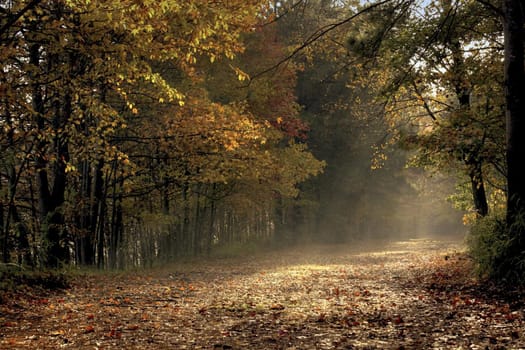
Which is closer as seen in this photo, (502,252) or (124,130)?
(502,252)

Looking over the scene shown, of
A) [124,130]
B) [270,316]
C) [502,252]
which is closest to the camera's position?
[270,316]

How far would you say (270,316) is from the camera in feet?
24.3

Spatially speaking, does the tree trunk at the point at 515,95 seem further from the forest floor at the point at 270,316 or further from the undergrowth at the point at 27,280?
the undergrowth at the point at 27,280

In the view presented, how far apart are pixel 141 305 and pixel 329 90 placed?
25632 mm

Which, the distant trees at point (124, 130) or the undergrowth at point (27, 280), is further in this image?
the distant trees at point (124, 130)

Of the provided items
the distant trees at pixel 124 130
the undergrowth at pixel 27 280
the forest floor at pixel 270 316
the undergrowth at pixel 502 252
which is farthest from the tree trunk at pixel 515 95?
the undergrowth at pixel 27 280

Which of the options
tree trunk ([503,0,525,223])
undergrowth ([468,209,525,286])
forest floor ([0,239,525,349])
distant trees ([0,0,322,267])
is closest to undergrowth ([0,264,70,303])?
forest floor ([0,239,525,349])

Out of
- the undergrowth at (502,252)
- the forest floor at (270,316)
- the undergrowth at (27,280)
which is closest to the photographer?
the forest floor at (270,316)

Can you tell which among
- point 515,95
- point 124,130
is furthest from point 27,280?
point 515,95

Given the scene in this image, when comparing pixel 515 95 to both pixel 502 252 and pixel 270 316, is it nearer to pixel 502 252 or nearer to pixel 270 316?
pixel 502 252

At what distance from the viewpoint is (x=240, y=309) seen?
7.96 m

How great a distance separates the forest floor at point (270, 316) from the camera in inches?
224

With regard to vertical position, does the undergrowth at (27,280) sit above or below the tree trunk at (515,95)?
below

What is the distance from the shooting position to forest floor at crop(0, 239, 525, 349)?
570cm
